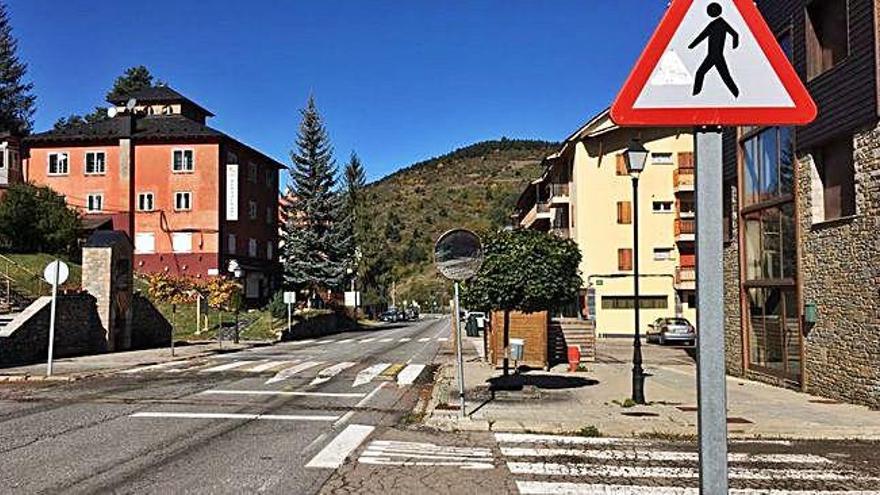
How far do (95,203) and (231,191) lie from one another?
937 cm

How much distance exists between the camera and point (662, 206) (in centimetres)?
5184

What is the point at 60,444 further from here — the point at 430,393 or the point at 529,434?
the point at 430,393

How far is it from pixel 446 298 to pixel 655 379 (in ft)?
398

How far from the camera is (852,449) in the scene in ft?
35.1

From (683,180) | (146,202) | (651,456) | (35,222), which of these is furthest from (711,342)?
(146,202)

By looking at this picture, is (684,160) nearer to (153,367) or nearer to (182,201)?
(182,201)

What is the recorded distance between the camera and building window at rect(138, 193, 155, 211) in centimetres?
5672

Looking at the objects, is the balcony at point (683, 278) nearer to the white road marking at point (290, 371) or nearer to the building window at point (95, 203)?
the white road marking at point (290, 371)

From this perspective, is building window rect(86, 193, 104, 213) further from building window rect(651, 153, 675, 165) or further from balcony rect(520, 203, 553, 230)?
building window rect(651, 153, 675, 165)

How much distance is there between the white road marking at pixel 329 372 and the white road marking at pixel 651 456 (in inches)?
386

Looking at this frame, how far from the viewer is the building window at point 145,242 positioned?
56.6m

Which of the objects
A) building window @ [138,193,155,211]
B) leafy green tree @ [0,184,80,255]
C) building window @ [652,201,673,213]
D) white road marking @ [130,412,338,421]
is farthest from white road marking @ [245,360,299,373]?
building window @ [138,193,155,211]

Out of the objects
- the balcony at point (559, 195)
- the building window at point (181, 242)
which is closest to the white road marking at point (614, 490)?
the balcony at point (559, 195)

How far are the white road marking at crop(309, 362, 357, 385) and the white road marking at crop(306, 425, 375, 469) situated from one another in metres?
7.52
